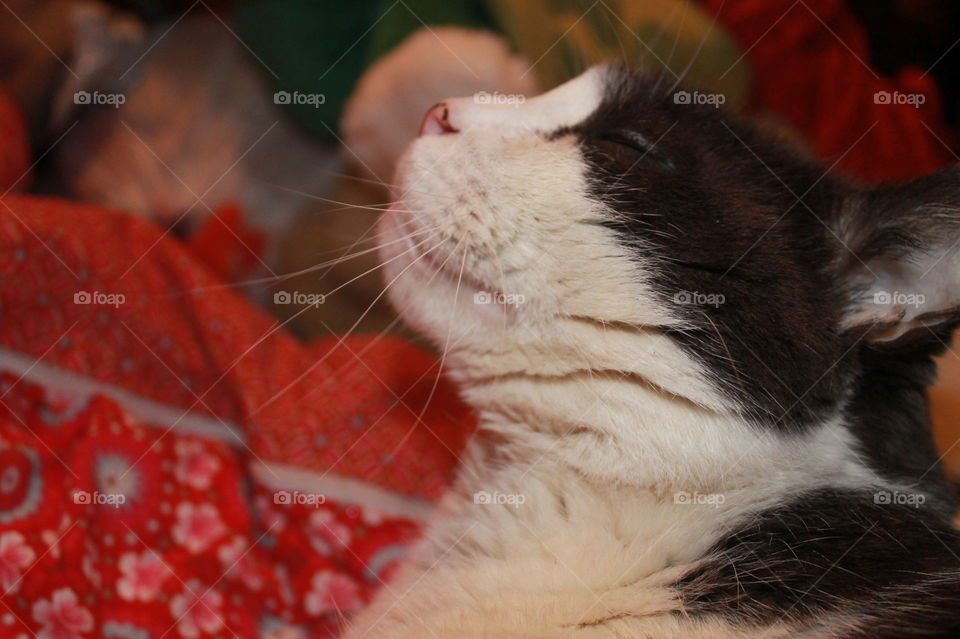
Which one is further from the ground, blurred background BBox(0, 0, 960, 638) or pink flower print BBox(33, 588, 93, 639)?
blurred background BBox(0, 0, 960, 638)

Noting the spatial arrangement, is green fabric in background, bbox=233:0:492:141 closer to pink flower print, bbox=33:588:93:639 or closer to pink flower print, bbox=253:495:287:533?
pink flower print, bbox=253:495:287:533

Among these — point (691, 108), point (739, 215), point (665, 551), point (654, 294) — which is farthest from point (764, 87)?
point (665, 551)

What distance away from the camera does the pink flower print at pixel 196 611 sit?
1307 mm

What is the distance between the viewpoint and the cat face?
934mm

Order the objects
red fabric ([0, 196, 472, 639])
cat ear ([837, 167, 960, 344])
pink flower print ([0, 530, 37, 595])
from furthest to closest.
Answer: red fabric ([0, 196, 472, 639]), pink flower print ([0, 530, 37, 595]), cat ear ([837, 167, 960, 344])

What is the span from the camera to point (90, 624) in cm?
122

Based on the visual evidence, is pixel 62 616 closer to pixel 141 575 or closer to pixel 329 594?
pixel 141 575

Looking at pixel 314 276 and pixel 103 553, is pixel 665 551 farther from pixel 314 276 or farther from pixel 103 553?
pixel 314 276

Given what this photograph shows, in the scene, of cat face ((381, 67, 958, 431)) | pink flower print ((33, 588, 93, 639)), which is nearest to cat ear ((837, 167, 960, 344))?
cat face ((381, 67, 958, 431))

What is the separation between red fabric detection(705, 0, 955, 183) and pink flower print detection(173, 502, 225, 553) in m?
1.40

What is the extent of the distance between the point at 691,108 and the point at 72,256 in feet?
3.93

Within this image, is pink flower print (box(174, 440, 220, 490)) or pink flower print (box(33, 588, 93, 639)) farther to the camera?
pink flower print (box(174, 440, 220, 490))

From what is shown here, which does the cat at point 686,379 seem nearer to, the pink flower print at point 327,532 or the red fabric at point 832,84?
the pink flower print at point 327,532

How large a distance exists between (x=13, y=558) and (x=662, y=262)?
3.49 feet
